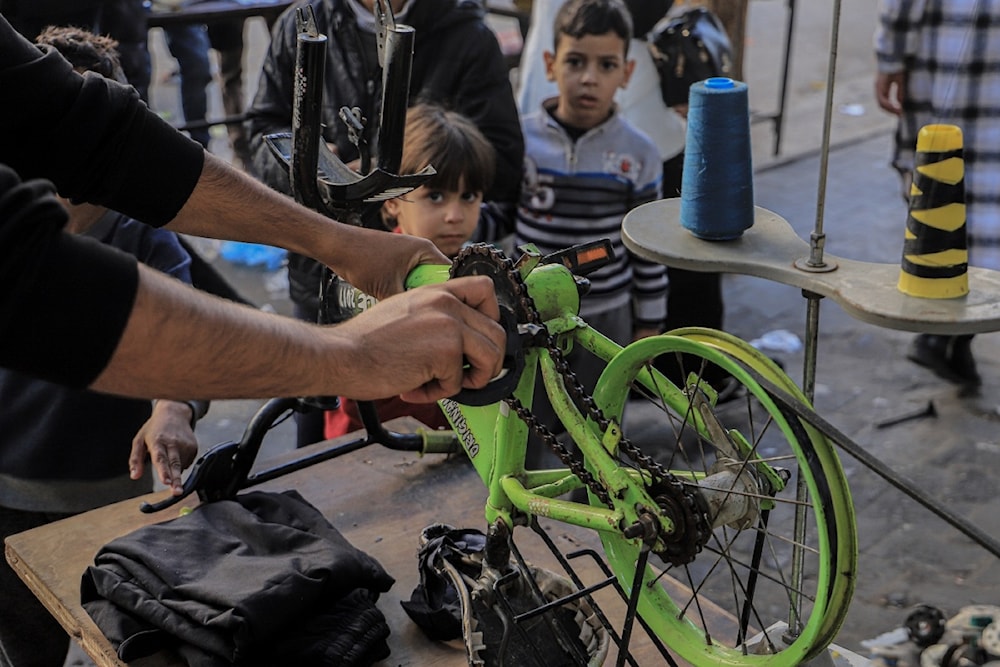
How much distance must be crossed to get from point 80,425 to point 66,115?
2.51 ft

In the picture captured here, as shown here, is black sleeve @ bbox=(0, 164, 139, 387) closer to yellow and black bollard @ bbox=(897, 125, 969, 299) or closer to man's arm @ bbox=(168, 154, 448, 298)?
man's arm @ bbox=(168, 154, 448, 298)

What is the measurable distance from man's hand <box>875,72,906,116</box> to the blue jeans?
3.34 m

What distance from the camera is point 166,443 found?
6.72ft

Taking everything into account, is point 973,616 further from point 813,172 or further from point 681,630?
point 813,172

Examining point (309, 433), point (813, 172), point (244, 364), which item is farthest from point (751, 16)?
point (244, 364)

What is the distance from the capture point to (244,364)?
1.21 metres

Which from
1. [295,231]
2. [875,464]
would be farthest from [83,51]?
[875,464]

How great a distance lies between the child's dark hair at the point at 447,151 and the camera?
255 centimetres

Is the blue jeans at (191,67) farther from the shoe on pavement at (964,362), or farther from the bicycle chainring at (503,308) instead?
the bicycle chainring at (503,308)

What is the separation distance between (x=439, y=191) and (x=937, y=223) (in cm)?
132

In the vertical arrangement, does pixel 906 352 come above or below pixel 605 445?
below

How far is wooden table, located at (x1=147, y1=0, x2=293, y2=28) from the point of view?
4664 millimetres

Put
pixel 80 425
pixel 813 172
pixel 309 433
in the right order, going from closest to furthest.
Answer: pixel 80 425 < pixel 309 433 < pixel 813 172

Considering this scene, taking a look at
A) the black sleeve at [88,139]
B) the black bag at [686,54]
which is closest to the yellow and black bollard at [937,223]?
the black sleeve at [88,139]
